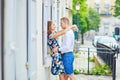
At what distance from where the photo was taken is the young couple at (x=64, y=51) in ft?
29.5

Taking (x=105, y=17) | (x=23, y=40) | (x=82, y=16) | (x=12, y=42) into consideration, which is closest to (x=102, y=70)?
(x=23, y=40)

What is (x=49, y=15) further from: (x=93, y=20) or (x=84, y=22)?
(x=93, y=20)

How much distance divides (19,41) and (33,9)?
968mm

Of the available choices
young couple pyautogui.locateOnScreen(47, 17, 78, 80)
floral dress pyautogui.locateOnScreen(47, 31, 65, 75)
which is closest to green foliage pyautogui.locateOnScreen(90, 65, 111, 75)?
young couple pyautogui.locateOnScreen(47, 17, 78, 80)

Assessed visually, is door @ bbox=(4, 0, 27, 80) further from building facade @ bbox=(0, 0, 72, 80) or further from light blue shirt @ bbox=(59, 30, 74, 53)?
light blue shirt @ bbox=(59, 30, 74, 53)

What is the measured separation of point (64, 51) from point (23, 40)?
237 centimetres

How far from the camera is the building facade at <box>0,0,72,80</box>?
16.8ft

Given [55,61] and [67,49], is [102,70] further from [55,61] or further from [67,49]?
[67,49]

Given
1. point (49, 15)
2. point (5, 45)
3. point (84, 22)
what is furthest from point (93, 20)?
point (5, 45)

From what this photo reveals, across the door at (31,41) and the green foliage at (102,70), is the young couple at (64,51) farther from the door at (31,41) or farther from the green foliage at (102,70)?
the green foliage at (102,70)

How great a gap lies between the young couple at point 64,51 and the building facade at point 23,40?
0.91 feet

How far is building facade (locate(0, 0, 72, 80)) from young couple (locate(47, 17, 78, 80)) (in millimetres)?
278

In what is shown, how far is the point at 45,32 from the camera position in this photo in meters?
9.52

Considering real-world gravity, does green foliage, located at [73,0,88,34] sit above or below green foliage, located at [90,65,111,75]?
above
